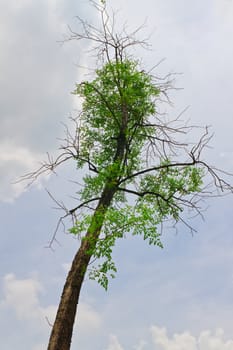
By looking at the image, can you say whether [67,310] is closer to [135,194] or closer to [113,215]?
[113,215]

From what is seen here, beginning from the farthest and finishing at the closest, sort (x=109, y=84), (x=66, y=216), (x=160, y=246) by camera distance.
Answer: (x=109, y=84) < (x=66, y=216) < (x=160, y=246)

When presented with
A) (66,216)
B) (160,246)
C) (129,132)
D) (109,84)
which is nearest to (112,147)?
(129,132)

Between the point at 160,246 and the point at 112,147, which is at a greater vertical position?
the point at 112,147

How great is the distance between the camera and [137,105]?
12.8 m

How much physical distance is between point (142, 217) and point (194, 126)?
121 inches

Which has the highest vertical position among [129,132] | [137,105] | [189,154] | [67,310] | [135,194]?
[137,105]

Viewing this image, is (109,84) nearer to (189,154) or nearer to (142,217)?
(189,154)

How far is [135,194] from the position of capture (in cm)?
1163

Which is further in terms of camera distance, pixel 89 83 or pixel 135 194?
pixel 89 83

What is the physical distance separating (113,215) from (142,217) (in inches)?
23.4

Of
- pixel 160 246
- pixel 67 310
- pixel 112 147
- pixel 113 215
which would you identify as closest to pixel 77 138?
pixel 112 147

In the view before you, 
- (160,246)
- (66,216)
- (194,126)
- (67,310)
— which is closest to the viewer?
(67,310)

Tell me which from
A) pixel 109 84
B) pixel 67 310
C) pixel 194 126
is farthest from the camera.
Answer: pixel 109 84

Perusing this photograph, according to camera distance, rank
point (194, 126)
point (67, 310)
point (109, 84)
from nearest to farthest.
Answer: point (67, 310), point (194, 126), point (109, 84)
